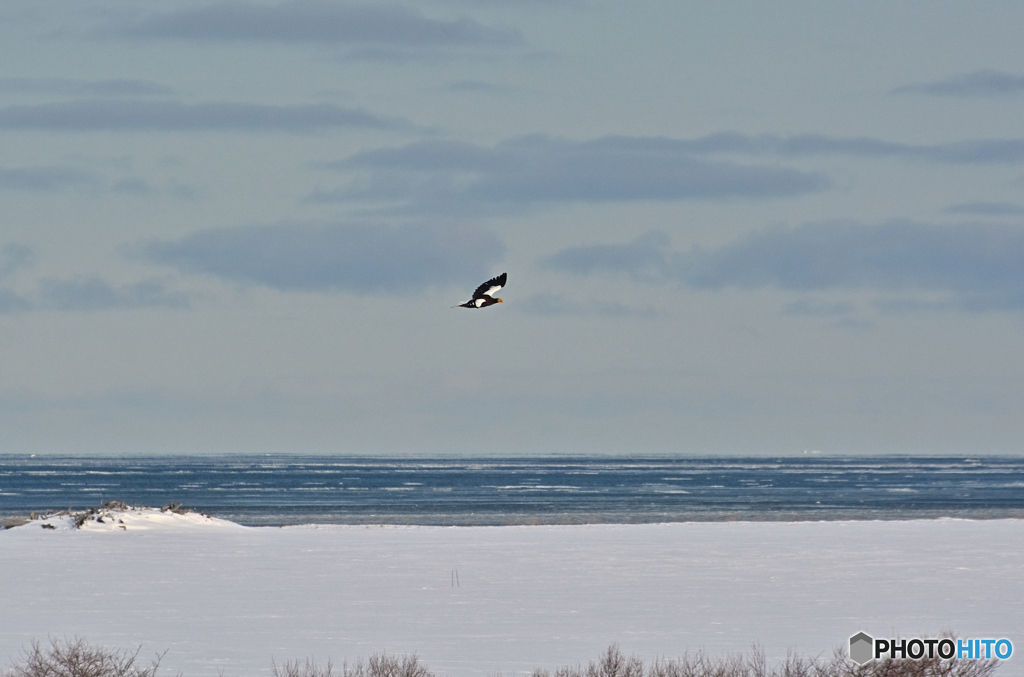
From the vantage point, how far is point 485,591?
23641 mm

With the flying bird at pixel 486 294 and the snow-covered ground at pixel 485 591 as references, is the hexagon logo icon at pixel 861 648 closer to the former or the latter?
the snow-covered ground at pixel 485 591

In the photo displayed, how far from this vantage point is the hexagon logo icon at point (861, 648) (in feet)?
49.0

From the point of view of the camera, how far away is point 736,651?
663 inches

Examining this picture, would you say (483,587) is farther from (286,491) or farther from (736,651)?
(286,491)

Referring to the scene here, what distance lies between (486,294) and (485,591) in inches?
328

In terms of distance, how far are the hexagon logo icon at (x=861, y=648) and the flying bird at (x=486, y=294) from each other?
235 inches

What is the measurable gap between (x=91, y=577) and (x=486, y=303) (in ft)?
42.5

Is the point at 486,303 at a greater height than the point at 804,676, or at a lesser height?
greater

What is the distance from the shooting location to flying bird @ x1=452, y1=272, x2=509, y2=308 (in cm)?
1621

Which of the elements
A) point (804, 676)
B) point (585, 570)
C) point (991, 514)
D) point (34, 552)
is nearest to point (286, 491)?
point (991, 514)
